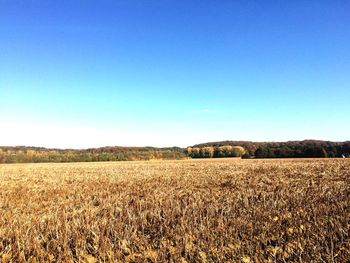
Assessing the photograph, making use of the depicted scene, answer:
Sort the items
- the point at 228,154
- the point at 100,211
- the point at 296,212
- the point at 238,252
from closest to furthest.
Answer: the point at 238,252 < the point at 296,212 < the point at 100,211 < the point at 228,154

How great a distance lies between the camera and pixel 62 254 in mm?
3627

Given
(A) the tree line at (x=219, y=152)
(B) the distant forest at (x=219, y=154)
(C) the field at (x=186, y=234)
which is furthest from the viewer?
(A) the tree line at (x=219, y=152)

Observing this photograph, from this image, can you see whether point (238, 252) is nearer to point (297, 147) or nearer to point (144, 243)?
point (144, 243)

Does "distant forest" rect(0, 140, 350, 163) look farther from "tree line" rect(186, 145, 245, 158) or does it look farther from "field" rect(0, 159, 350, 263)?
"field" rect(0, 159, 350, 263)

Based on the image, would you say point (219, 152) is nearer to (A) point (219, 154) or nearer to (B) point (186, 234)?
(A) point (219, 154)

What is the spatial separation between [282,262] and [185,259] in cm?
107

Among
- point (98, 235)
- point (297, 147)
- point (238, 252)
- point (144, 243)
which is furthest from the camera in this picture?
point (297, 147)

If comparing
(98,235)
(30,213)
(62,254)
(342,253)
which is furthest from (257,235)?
(30,213)

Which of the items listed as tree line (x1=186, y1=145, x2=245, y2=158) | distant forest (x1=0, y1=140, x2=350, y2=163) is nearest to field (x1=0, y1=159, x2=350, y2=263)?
distant forest (x1=0, y1=140, x2=350, y2=163)

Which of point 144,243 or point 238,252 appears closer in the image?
point 238,252

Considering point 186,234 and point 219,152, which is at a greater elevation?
point 219,152

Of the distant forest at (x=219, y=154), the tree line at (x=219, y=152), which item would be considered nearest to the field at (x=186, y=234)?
the distant forest at (x=219, y=154)

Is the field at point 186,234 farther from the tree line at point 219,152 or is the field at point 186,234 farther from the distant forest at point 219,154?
the tree line at point 219,152

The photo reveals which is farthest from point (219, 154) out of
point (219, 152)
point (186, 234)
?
point (186, 234)
